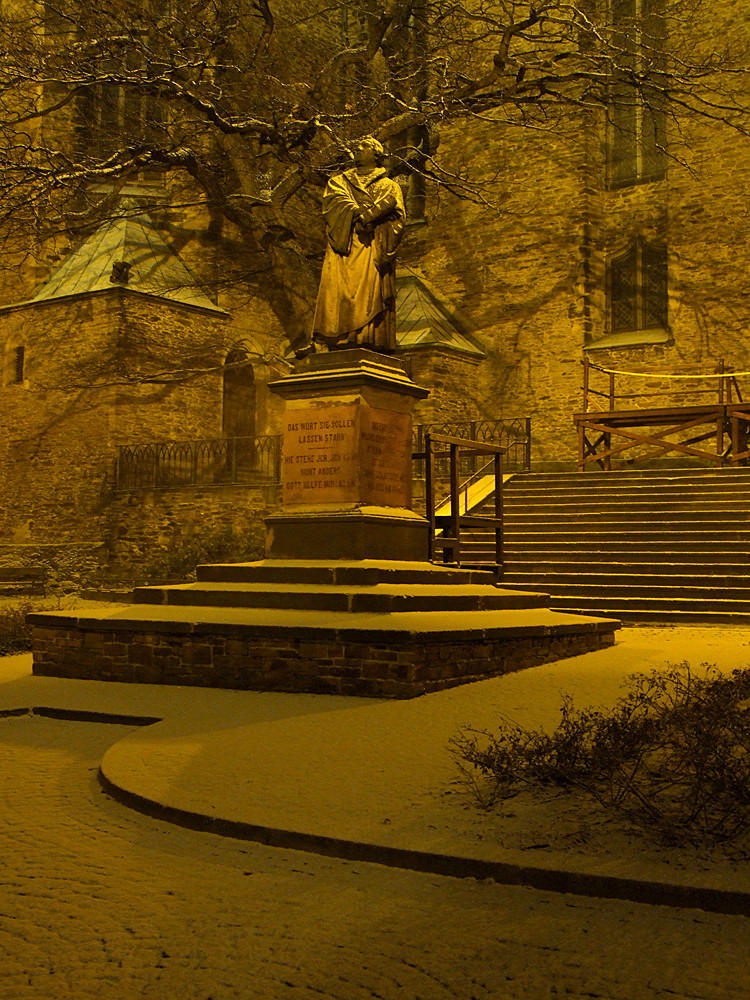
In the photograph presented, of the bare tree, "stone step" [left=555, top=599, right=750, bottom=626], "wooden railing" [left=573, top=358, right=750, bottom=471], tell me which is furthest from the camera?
the bare tree

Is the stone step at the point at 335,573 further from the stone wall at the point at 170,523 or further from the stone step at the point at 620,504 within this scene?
the stone wall at the point at 170,523

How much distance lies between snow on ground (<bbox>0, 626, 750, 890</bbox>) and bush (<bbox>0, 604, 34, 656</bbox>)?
242cm

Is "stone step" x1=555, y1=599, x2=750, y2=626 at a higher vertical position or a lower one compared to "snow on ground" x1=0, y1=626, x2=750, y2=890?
higher

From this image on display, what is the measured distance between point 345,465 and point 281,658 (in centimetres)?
244

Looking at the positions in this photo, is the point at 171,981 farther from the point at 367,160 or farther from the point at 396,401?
the point at 367,160

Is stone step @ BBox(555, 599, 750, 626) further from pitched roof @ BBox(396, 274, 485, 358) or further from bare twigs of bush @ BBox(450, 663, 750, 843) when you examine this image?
pitched roof @ BBox(396, 274, 485, 358)

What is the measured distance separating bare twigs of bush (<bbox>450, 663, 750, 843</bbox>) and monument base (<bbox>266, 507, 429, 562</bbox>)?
362 cm

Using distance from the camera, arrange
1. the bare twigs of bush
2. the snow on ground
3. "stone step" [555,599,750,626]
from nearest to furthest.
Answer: the snow on ground < the bare twigs of bush < "stone step" [555,599,750,626]

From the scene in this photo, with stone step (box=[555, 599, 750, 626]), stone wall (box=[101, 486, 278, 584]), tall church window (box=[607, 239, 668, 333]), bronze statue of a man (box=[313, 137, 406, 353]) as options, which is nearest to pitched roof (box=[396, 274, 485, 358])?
tall church window (box=[607, 239, 668, 333])

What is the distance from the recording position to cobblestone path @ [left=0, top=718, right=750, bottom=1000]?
116 inches

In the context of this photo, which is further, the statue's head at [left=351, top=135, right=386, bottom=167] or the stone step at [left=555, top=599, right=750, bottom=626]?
the stone step at [left=555, top=599, right=750, bottom=626]

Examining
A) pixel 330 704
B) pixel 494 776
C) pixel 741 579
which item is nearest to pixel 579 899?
pixel 494 776

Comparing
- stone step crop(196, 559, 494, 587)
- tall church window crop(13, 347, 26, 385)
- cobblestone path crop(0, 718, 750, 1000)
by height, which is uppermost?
tall church window crop(13, 347, 26, 385)

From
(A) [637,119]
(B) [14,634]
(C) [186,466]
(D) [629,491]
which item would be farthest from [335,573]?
(A) [637,119]
